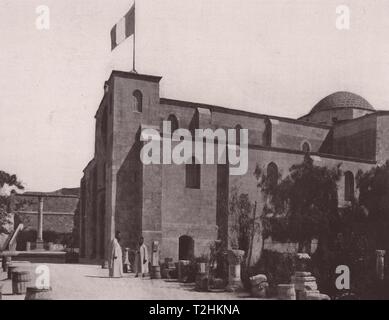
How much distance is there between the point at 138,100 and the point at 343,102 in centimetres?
2114

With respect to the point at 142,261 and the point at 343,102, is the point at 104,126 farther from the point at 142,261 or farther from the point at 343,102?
the point at 343,102

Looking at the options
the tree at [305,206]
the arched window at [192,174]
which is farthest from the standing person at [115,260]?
the arched window at [192,174]

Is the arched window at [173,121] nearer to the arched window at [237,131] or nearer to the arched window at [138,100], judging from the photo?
the arched window at [138,100]

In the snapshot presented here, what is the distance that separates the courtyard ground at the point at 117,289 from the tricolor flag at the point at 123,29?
11370mm

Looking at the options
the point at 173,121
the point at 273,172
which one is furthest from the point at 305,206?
the point at 173,121

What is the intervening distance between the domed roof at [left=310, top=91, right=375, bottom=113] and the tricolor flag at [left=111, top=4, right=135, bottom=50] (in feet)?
77.7

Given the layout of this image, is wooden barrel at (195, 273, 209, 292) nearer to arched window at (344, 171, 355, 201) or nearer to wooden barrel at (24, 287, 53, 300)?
wooden barrel at (24, 287, 53, 300)

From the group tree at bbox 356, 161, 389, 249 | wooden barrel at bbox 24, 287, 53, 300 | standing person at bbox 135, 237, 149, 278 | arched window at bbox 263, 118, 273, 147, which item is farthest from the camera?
arched window at bbox 263, 118, 273, 147

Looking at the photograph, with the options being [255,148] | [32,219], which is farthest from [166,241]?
[32,219]

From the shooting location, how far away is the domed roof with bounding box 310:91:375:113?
42.2m

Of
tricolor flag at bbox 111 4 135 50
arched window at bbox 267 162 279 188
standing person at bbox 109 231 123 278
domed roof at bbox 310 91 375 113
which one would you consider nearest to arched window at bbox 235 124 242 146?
arched window at bbox 267 162 279 188
